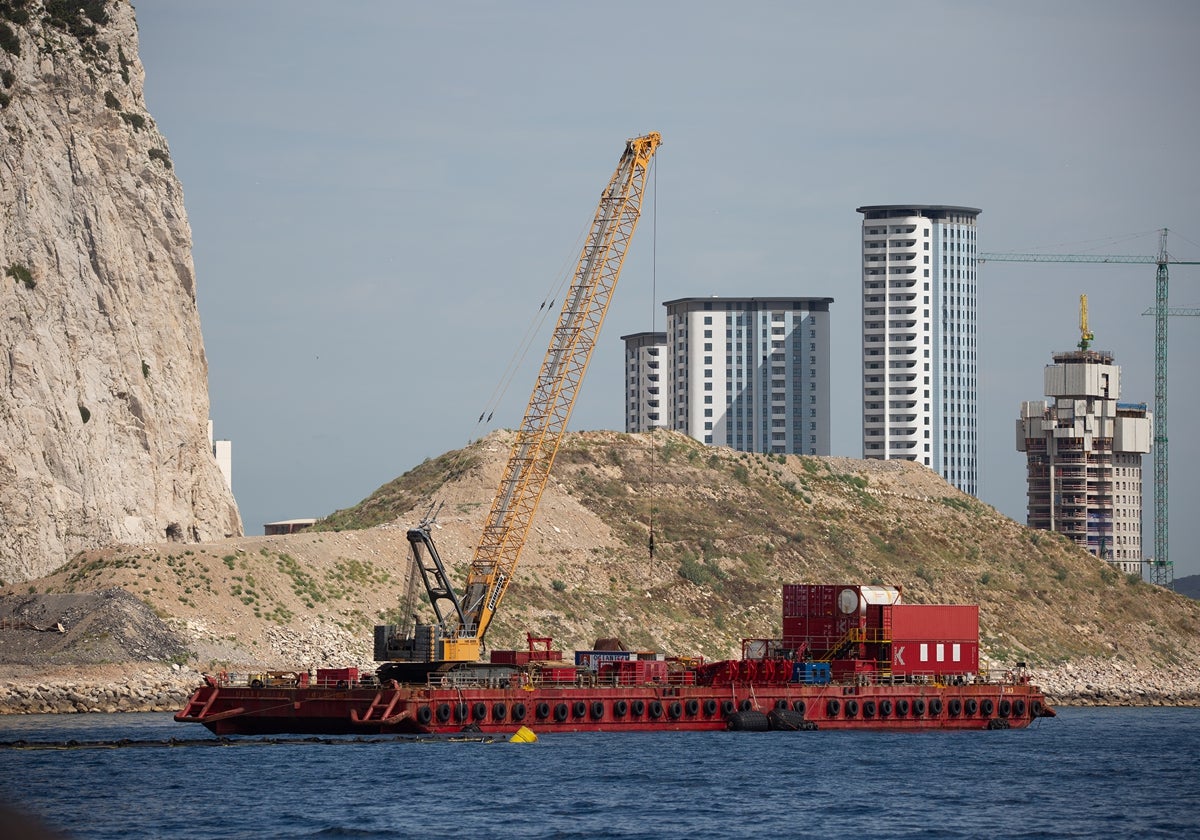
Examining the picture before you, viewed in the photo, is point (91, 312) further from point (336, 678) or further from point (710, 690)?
point (710, 690)

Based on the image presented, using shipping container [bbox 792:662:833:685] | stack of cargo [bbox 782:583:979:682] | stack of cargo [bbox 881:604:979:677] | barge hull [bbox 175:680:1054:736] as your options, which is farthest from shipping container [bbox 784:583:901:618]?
barge hull [bbox 175:680:1054:736]

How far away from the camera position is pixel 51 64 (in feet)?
334

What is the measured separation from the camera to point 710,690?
73500 mm

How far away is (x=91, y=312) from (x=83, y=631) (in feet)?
80.6

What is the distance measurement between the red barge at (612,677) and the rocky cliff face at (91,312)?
21.3 metres

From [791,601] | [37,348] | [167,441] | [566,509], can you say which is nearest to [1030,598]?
[566,509]

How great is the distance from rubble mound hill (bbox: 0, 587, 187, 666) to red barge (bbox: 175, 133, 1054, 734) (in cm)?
611

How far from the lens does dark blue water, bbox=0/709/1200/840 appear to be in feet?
148

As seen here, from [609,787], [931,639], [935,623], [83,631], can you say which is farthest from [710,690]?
[83,631]

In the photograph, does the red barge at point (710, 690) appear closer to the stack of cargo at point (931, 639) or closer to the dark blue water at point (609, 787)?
the stack of cargo at point (931, 639)

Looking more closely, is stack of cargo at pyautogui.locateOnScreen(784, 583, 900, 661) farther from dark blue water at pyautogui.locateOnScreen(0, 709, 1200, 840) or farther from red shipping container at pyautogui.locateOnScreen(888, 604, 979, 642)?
dark blue water at pyautogui.locateOnScreen(0, 709, 1200, 840)

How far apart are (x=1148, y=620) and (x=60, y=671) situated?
Result: 307 feet

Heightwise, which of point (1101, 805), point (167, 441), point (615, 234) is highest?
point (615, 234)

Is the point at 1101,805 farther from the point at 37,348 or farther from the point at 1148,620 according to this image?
the point at 1148,620
